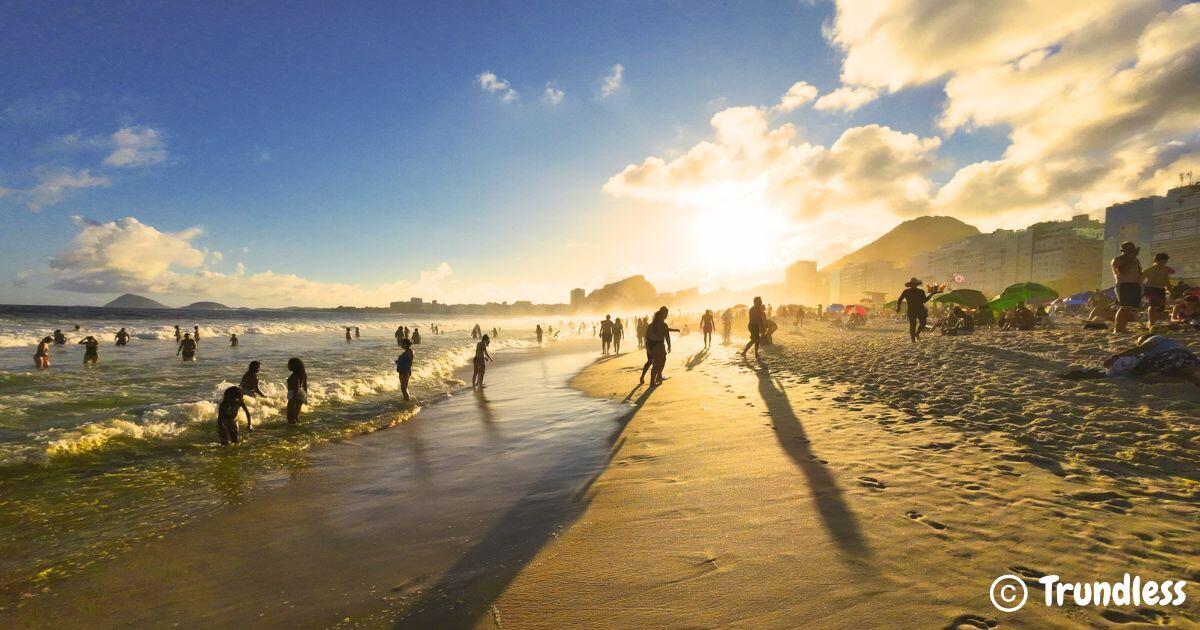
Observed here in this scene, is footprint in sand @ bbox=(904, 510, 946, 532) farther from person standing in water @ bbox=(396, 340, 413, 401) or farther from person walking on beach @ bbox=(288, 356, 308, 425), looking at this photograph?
person standing in water @ bbox=(396, 340, 413, 401)

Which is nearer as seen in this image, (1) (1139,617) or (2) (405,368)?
(1) (1139,617)

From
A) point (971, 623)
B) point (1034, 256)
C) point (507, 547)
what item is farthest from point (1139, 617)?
point (1034, 256)

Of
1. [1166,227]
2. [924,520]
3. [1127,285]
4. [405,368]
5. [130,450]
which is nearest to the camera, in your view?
[924,520]

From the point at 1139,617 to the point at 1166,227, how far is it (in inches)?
3956

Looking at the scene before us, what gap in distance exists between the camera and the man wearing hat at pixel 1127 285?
10484 mm

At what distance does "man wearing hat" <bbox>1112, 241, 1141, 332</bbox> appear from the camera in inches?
413

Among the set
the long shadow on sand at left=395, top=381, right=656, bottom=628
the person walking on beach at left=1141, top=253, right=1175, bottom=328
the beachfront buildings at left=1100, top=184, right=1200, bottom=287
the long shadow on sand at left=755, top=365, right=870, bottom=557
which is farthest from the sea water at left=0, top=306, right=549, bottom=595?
the beachfront buildings at left=1100, top=184, right=1200, bottom=287

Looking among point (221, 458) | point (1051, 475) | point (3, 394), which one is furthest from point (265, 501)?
point (3, 394)

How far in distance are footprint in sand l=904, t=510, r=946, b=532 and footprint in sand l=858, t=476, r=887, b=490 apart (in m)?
0.60

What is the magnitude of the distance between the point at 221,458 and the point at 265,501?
130 inches

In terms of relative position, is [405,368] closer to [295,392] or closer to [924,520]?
[295,392]

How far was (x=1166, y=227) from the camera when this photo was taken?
63062 mm

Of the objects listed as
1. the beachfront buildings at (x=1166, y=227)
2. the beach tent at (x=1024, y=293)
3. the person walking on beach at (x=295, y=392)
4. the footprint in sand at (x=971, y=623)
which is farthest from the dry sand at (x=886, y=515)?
the beachfront buildings at (x=1166, y=227)

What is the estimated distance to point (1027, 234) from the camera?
325 ft
